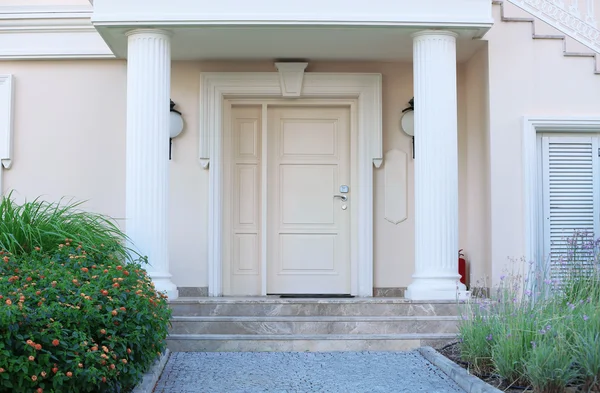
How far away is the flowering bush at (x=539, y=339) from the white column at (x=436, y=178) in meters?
0.98

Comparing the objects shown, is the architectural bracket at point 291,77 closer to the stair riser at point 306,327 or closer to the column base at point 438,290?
the column base at point 438,290

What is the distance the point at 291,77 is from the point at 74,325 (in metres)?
4.73

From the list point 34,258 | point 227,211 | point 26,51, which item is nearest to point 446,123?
point 227,211

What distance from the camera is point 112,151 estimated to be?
8.59 m

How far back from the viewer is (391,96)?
8703 millimetres

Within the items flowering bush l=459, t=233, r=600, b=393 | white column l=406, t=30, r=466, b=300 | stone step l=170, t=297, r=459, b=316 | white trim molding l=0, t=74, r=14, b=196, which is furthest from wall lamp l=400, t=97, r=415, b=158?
white trim molding l=0, t=74, r=14, b=196

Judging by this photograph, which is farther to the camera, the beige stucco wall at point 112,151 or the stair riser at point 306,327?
the beige stucco wall at point 112,151

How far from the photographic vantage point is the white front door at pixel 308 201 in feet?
28.6

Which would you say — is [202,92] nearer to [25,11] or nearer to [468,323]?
[25,11]

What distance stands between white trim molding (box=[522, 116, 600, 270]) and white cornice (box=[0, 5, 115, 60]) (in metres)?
4.52

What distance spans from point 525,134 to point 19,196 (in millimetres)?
5442

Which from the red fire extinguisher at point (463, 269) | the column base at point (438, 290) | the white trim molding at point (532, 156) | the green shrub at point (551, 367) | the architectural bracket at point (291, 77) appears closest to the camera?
the green shrub at point (551, 367)

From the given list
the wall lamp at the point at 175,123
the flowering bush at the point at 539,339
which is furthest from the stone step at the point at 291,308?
the wall lamp at the point at 175,123

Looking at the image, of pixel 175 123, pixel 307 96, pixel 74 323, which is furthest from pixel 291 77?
pixel 74 323
